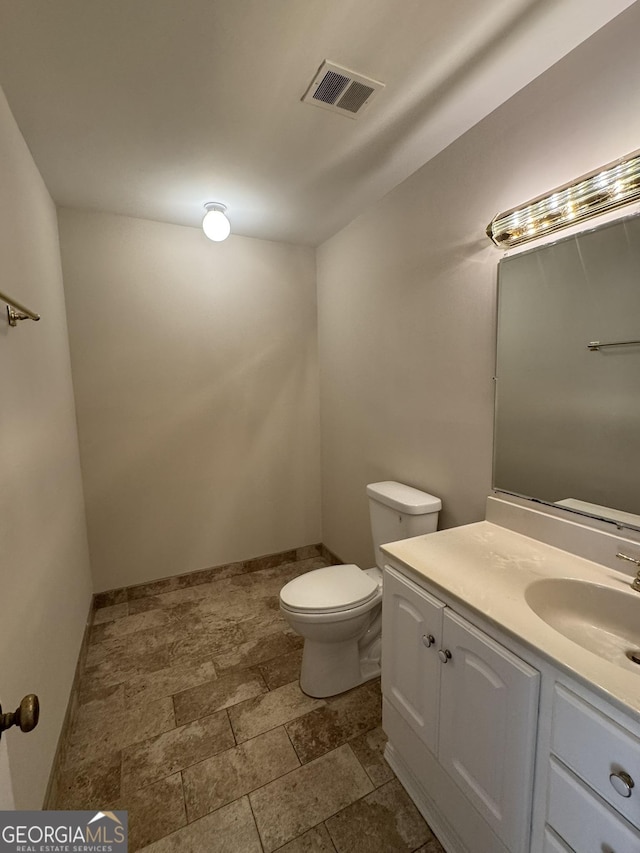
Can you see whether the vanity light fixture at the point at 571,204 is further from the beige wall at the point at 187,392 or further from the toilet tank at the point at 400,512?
the beige wall at the point at 187,392

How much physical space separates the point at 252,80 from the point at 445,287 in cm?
106

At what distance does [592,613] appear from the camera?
1022mm

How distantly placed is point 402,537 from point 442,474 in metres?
0.36

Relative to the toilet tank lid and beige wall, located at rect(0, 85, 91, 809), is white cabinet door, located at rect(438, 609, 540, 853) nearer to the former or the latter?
the toilet tank lid

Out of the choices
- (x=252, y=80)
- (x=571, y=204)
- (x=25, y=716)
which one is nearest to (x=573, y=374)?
(x=571, y=204)

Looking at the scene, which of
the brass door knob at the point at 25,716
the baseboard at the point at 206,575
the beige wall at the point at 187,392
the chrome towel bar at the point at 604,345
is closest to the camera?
the brass door knob at the point at 25,716

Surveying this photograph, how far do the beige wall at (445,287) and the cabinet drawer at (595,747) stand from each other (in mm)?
870

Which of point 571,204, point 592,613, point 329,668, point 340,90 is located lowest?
point 329,668

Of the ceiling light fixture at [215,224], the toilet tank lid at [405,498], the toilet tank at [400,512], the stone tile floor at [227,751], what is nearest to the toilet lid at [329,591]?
the toilet tank at [400,512]

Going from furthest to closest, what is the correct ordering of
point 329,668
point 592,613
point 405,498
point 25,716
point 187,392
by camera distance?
point 187,392
point 405,498
point 329,668
point 592,613
point 25,716

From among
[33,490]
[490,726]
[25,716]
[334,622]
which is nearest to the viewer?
[25,716]

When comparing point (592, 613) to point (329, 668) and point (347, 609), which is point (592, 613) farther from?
point (329, 668)

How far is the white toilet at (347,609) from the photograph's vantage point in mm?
1522

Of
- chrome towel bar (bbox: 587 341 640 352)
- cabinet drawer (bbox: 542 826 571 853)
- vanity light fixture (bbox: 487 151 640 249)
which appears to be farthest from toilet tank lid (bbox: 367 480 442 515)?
vanity light fixture (bbox: 487 151 640 249)
